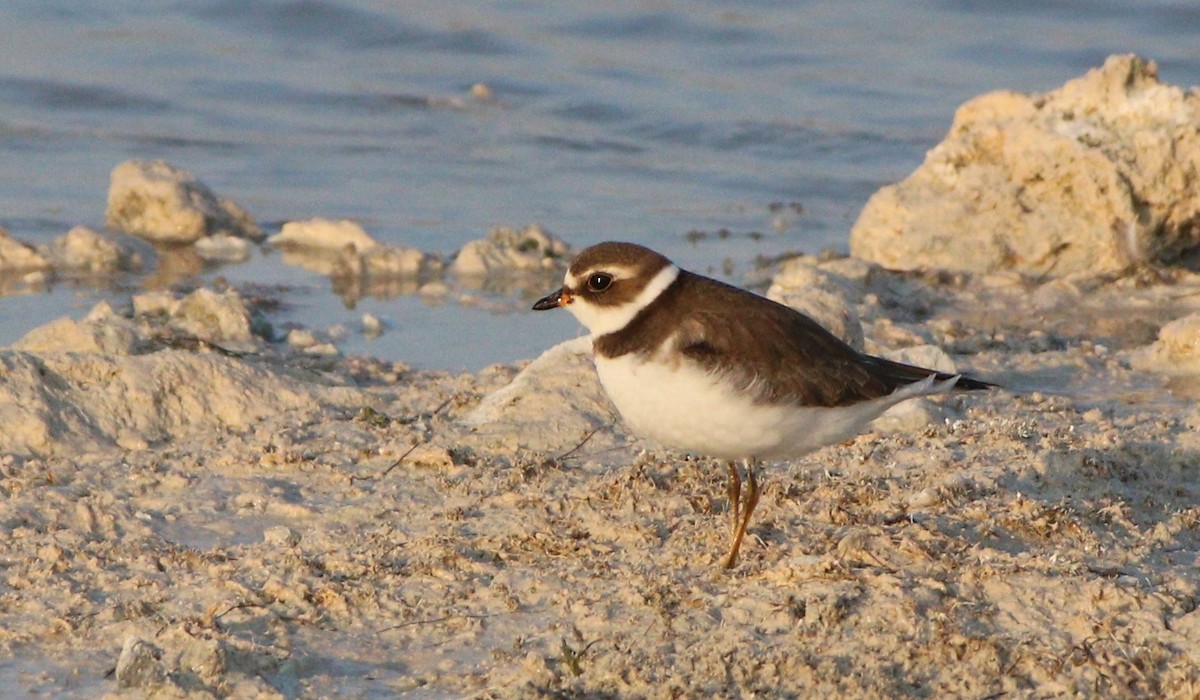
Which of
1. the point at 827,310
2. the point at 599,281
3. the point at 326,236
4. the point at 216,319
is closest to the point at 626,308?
the point at 599,281

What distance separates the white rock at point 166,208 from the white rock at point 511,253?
1.64 meters

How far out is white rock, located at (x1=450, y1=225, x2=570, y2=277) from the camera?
9.96 metres

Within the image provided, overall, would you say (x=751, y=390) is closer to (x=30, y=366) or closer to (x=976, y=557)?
(x=976, y=557)

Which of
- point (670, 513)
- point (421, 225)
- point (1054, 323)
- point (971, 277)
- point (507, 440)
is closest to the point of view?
point (670, 513)

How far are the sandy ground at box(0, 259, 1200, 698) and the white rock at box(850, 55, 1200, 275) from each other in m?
2.19

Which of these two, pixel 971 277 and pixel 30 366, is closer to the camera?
pixel 30 366

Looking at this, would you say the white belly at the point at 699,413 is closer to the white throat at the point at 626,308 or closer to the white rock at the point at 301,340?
the white throat at the point at 626,308

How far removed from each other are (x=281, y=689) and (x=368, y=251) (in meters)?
6.05

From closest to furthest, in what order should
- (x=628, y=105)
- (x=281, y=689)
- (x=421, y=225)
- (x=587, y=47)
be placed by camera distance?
(x=281, y=689) → (x=421, y=225) → (x=628, y=105) → (x=587, y=47)

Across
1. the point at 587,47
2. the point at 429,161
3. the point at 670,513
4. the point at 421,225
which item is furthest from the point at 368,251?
the point at 587,47

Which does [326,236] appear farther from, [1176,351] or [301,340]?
[1176,351]

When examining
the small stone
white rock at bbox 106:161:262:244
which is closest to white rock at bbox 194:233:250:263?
white rock at bbox 106:161:262:244

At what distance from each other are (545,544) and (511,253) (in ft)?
16.9

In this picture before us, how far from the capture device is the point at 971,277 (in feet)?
31.2
